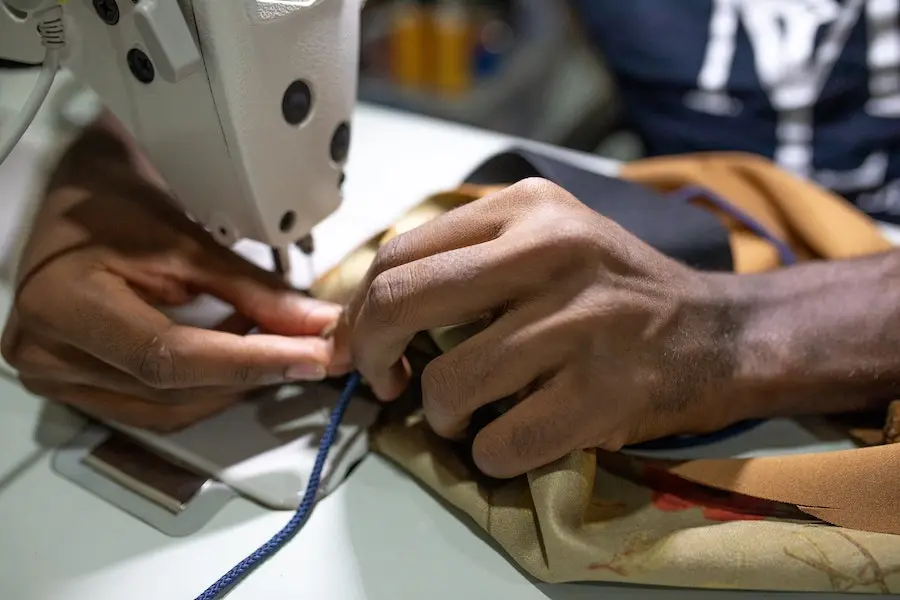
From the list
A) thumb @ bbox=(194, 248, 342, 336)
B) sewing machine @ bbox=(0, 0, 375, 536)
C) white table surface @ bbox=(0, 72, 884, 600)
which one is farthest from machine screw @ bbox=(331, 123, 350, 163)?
white table surface @ bbox=(0, 72, 884, 600)

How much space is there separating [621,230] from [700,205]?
0.26m

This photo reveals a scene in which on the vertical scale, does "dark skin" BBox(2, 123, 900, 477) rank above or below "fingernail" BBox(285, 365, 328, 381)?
above

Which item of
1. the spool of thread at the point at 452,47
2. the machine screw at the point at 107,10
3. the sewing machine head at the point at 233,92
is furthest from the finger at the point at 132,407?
the spool of thread at the point at 452,47

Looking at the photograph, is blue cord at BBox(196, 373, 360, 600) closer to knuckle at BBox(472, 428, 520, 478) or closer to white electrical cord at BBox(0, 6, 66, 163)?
knuckle at BBox(472, 428, 520, 478)

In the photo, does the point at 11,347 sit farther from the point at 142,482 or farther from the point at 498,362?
the point at 498,362

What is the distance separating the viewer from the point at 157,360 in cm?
51

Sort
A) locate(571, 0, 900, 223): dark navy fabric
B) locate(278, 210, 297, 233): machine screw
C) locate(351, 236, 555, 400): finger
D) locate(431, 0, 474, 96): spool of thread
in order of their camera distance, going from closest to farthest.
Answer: locate(351, 236, 555, 400): finger < locate(278, 210, 297, 233): machine screw < locate(571, 0, 900, 223): dark navy fabric < locate(431, 0, 474, 96): spool of thread

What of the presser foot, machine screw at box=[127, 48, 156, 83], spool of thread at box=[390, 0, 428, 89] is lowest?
spool of thread at box=[390, 0, 428, 89]

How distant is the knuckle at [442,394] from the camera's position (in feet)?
1.57

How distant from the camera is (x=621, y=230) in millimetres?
495

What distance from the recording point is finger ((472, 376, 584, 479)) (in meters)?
0.47

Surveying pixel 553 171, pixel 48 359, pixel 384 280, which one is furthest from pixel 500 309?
pixel 48 359

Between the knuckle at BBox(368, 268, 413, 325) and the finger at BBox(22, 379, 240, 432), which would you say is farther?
the finger at BBox(22, 379, 240, 432)

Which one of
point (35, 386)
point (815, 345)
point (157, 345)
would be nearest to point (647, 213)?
point (815, 345)
